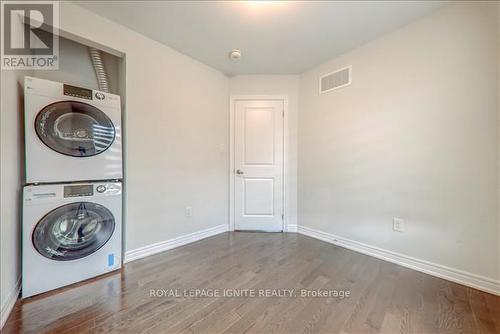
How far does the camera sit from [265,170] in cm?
315

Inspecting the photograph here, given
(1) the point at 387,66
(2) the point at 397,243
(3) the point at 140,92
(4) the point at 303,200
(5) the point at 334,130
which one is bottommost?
(2) the point at 397,243

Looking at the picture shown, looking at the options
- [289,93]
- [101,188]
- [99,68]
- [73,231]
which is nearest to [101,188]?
[101,188]

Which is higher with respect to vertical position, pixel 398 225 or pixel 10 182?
pixel 10 182

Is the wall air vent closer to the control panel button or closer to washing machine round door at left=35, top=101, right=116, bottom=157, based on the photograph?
washing machine round door at left=35, top=101, right=116, bottom=157

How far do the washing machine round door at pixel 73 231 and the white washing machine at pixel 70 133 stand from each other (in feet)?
0.86

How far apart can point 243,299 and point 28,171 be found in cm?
180

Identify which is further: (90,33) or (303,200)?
(303,200)

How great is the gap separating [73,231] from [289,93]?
2.91 meters

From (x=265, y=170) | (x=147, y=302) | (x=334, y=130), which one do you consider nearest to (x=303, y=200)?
(x=265, y=170)

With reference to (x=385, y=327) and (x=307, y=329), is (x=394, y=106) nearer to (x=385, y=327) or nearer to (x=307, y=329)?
(x=385, y=327)

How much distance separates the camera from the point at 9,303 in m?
1.38

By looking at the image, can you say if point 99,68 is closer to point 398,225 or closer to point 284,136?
point 284,136

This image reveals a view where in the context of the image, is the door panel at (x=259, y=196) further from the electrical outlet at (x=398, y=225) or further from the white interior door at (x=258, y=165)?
the electrical outlet at (x=398, y=225)

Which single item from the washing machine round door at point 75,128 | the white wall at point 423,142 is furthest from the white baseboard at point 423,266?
the washing machine round door at point 75,128
